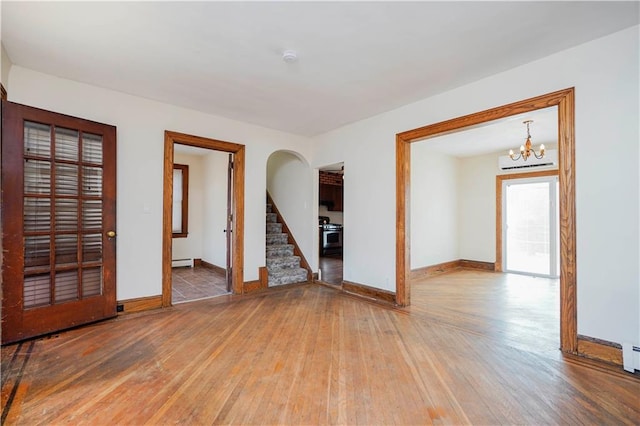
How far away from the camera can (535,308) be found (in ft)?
12.5

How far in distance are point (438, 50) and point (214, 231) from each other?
5.12 m

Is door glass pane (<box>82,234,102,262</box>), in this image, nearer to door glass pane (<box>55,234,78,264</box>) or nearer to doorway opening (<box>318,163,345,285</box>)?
door glass pane (<box>55,234,78,264</box>)

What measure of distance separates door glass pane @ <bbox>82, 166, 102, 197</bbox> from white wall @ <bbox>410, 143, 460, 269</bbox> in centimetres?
488

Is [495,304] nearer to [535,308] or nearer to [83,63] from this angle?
[535,308]

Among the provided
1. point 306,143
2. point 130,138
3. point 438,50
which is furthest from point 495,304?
point 130,138

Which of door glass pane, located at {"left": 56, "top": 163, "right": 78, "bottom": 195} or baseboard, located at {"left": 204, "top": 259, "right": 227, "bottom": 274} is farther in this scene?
baseboard, located at {"left": 204, "top": 259, "right": 227, "bottom": 274}

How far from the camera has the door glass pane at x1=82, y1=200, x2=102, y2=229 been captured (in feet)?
10.3

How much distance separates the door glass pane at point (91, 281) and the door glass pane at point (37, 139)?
4.05 feet

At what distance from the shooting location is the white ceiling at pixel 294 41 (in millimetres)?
2059

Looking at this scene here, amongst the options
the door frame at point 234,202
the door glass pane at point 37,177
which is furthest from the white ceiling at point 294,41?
the door glass pane at point 37,177

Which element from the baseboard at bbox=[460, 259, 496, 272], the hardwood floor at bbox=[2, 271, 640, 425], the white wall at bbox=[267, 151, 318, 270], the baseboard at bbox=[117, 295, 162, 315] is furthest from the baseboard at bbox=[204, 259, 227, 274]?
the baseboard at bbox=[460, 259, 496, 272]

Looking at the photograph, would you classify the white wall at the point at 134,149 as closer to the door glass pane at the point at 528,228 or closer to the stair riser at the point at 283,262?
the stair riser at the point at 283,262

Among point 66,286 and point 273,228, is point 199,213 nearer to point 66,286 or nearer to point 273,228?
point 273,228

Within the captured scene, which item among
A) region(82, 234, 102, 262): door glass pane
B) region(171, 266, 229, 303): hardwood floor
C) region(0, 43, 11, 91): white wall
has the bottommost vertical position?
region(171, 266, 229, 303): hardwood floor
